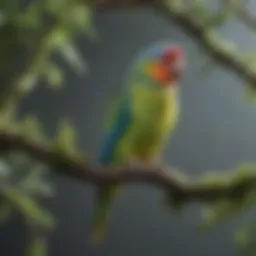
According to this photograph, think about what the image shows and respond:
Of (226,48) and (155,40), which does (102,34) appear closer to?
(155,40)

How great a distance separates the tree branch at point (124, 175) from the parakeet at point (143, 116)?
0.24 meters

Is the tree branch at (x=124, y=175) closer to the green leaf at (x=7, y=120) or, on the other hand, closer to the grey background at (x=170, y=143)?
the green leaf at (x=7, y=120)

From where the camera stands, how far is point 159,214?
4.68 ft

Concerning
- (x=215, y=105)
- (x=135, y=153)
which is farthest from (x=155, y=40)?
(x=135, y=153)

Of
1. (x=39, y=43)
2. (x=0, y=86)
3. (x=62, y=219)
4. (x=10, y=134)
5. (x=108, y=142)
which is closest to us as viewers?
(x=10, y=134)

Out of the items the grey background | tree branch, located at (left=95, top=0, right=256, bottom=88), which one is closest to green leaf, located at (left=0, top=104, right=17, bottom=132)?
tree branch, located at (left=95, top=0, right=256, bottom=88)

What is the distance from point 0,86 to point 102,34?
0.30 metres

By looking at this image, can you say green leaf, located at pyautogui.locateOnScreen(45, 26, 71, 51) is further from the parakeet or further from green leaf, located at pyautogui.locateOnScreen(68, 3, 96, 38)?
the parakeet

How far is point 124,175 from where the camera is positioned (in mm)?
626

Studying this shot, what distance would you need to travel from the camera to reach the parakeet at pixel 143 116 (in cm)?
90

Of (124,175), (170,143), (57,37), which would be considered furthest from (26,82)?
(170,143)

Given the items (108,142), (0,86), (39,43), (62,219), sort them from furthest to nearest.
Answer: (62,219), (0,86), (108,142), (39,43)

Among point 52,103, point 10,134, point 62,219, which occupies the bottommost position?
point 62,219

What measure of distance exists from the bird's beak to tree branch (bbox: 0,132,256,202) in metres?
0.28
